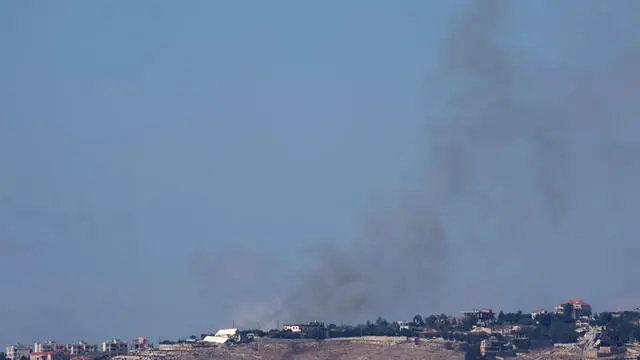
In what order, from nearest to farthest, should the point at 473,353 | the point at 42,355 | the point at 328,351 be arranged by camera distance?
the point at 473,353 < the point at 328,351 < the point at 42,355

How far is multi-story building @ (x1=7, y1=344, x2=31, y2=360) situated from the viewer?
119 metres

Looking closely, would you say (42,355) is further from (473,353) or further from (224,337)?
(473,353)

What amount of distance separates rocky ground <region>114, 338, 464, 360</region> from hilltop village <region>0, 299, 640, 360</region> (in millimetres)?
609

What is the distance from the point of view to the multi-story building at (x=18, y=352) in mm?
118750

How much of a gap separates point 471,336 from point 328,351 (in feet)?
33.1

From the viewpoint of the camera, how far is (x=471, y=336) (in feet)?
344

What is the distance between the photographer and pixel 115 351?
11950 centimetres

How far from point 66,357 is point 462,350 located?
101ft

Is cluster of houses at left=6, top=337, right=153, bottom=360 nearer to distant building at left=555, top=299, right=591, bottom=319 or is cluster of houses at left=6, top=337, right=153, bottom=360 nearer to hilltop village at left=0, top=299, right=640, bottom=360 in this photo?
hilltop village at left=0, top=299, right=640, bottom=360

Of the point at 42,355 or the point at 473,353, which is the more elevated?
the point at 42,355

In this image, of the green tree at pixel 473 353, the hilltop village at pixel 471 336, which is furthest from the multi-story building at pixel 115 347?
the green tree at pixel 473 353

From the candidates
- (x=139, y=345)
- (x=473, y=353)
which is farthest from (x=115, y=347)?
(x=473, y=353)

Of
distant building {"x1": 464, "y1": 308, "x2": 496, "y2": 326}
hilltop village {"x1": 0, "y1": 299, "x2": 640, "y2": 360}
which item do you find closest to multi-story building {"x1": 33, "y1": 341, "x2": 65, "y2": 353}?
hilltop village {"x1": 0, "y1": 299, "x2": 640, "y2": 360}

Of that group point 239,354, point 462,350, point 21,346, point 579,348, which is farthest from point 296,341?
point 21,346
